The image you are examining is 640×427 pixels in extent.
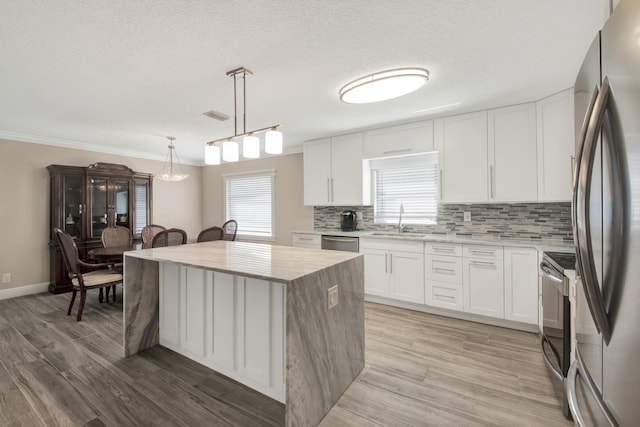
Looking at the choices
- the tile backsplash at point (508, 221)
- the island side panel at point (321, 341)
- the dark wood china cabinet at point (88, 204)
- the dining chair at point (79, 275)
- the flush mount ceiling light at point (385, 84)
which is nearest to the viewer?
the island side panel at point (321, 341)

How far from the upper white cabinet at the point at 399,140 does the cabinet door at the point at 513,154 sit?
682 millimetres

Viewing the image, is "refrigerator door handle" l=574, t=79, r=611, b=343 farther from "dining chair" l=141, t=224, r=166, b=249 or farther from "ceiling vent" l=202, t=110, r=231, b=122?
"dining chair" l=141, t=224, r=166, b=249

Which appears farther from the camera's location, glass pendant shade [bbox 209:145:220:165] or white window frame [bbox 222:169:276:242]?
white window frame [bbox 222:169:276:242]

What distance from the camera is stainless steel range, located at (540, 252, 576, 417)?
1684 mm

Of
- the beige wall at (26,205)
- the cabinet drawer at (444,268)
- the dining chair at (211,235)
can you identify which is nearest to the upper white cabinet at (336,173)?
the cabinet drawer at (444,268)

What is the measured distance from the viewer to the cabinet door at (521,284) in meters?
2.69

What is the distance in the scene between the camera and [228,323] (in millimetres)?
2023

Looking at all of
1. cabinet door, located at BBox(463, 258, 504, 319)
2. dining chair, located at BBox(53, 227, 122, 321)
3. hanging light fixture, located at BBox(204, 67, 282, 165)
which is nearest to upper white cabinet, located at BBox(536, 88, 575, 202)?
cabinet door, located at BBox(463, 258, 504, 319)

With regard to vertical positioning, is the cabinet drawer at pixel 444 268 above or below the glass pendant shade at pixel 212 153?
below

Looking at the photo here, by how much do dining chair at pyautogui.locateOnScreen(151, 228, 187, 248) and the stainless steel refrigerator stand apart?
353cm

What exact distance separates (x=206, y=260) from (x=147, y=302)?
3.50ft

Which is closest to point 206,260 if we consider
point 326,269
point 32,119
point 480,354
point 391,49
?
point 326,269

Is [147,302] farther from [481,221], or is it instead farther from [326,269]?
[481,221]

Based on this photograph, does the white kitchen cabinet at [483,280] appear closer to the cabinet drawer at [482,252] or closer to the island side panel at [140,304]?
the cabinet drawer at [482,252]
